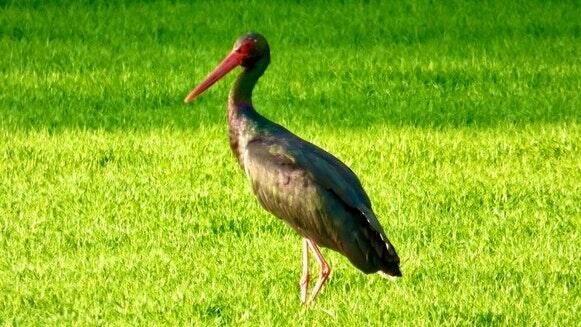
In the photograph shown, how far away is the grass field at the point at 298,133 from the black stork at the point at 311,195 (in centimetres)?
31

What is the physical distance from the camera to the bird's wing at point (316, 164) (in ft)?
22.3

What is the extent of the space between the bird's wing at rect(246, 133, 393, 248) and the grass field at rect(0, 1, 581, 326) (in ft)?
1.70

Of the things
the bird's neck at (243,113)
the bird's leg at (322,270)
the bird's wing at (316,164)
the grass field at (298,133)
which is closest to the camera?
the bird's wing at (316,164)

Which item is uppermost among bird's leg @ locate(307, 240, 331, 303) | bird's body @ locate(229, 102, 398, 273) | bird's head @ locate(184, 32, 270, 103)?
bird's head @ locate(184, 32, 270, 103)

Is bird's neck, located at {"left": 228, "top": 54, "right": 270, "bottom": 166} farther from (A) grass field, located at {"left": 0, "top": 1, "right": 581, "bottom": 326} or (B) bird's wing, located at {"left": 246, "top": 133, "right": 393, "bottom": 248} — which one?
(A) grass field, located at {"left": 0, "top": 1, "right": 581, "bottom": 326}

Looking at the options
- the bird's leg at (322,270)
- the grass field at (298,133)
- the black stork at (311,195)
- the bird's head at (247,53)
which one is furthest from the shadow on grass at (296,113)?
the bird's leg at (322,270)

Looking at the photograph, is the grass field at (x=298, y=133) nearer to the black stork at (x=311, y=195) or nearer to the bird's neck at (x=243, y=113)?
the black stork at (x=311, y=195)

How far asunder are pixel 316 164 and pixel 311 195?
0.17m

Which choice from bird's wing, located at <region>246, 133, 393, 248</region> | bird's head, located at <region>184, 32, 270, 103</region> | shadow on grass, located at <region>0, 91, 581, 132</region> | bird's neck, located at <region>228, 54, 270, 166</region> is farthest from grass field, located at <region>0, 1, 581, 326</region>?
bird's head, located at <region>184, 32, 270, 103</region>

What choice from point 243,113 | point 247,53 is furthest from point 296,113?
point 243,113

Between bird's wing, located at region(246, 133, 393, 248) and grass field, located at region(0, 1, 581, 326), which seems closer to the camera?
bird's wing, located at region(246, 133, 393, 248)

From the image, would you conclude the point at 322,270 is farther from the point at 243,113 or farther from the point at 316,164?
the point at 243,113

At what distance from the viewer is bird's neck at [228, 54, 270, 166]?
7328mm

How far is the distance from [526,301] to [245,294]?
53.7 inches
